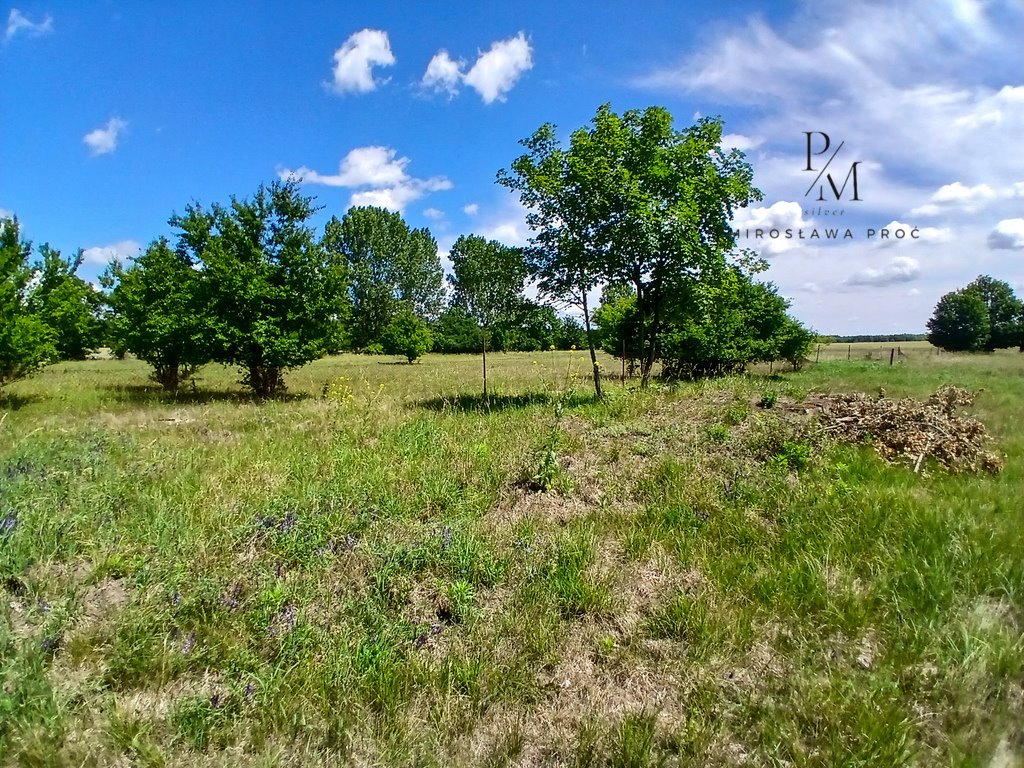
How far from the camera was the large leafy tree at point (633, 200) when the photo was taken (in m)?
10.1

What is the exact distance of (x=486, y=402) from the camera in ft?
36.7

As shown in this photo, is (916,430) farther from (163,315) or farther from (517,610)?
(163,315)

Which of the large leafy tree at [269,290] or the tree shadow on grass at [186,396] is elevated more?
the large leafy tree at [269,290]

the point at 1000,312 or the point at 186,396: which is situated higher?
the point at 1000,312

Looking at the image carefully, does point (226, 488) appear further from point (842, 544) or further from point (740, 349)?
point (740, 349)

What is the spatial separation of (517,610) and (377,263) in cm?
5671

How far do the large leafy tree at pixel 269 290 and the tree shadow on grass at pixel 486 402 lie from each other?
4624 mm

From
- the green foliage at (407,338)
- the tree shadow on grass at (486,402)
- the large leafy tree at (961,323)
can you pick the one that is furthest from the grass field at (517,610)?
the green foliage at (407,338)

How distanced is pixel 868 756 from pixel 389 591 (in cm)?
290

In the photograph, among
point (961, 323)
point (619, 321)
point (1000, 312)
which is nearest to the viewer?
point (619, 321)

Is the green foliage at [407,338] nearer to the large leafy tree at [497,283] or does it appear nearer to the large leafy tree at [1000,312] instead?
the large leafy tree at [497,283]

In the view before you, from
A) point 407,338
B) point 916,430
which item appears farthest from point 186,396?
point 407,338

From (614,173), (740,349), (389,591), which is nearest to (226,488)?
(389,591)

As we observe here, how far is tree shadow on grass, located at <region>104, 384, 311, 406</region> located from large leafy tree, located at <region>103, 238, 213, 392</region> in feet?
2.56
